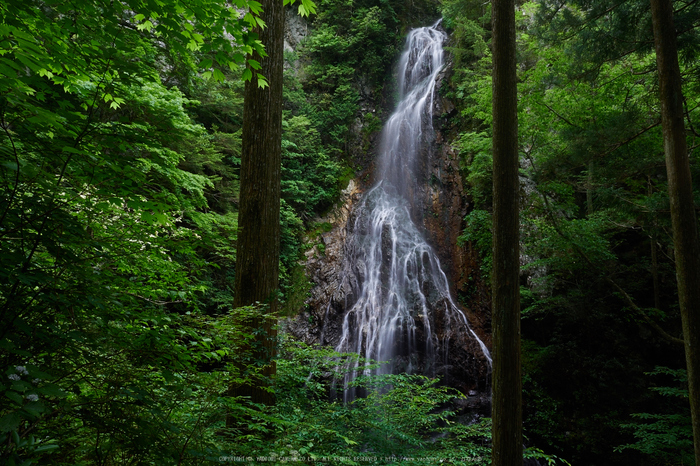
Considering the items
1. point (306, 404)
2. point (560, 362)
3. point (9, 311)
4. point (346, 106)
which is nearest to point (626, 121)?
point (560, 362)

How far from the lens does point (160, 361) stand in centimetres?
176

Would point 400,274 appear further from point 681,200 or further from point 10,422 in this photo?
point 10,422

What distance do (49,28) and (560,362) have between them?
10.8m

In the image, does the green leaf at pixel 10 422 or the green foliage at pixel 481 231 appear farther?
the green foliage at pixel 481 231

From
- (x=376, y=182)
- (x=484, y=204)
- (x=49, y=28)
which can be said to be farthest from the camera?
(x=376, y=182)

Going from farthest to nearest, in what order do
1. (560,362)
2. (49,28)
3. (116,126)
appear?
(560,362)
(49,28)
(116,126)

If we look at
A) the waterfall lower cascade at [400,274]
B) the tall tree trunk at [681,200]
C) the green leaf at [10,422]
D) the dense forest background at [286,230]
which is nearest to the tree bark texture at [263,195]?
the dense forest background at [286,230]

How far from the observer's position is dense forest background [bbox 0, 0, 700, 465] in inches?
61.1

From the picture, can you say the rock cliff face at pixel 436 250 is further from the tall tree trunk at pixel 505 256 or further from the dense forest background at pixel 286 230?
the tall tree trunk at pixel 505 256

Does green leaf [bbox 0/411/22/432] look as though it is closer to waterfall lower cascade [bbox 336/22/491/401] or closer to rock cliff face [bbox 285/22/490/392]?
waterfall lower cascade [bbox 336/22/491/401]

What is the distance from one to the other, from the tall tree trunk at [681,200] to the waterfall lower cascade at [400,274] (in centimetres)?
587

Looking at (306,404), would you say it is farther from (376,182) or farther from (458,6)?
(458,6)

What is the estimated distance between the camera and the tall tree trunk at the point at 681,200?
167 inches

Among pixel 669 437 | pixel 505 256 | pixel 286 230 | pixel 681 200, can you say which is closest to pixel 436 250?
pixel 286 230
